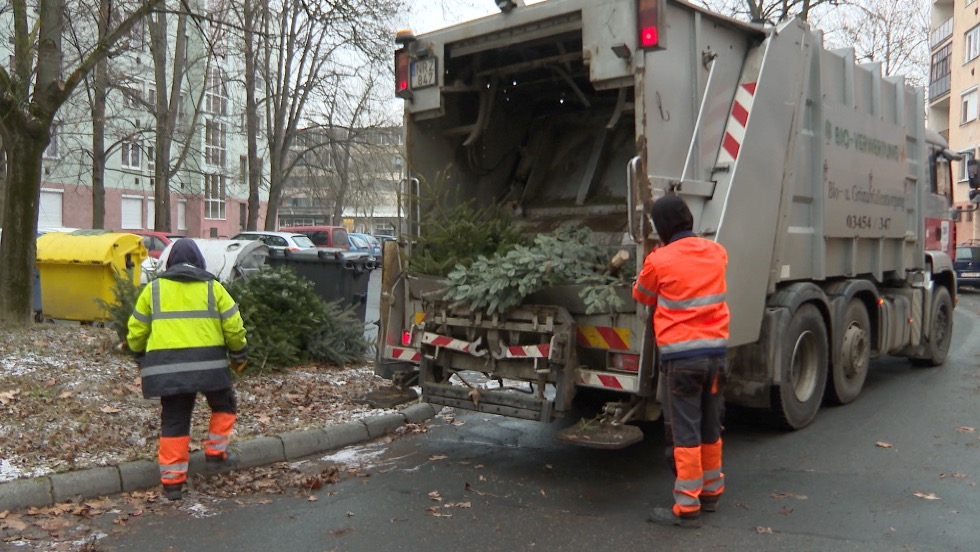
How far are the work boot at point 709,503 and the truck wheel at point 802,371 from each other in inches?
62.8

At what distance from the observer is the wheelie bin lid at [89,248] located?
436 inches

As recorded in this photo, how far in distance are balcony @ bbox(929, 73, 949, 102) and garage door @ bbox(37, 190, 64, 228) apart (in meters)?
38.1

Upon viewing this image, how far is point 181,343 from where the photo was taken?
16.0 feet

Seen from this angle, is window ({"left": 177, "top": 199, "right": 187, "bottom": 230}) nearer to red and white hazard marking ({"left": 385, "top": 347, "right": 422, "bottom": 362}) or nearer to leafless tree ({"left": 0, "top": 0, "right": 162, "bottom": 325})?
leafless tree ({"left": 0, "top": 0, "right": 162, "bottom": 325})

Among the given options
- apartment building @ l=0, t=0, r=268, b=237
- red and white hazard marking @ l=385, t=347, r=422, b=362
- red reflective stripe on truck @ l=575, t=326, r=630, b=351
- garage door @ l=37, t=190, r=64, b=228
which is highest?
apartment building @ l=0, t=0, r=268, b=237

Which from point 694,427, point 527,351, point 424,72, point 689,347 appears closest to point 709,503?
point 694,427

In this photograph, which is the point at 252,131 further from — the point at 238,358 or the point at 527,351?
the point at 527,351

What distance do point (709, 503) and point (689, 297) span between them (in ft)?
3.63

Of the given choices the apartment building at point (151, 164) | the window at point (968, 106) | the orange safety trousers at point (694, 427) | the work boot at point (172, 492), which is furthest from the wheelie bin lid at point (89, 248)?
the window at point (968, 106)

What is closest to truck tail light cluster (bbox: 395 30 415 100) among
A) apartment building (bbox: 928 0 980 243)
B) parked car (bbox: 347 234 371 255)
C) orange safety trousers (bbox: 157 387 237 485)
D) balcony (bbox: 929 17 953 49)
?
orange safety trousers (bbox: 157 387 237 485)

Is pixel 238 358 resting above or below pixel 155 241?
below

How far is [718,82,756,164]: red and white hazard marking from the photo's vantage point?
5.31 metres

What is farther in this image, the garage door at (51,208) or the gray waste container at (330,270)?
the garage door at (51,208)

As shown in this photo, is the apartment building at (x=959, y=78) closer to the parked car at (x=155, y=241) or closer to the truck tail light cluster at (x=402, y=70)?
the parked car at (x=155, y=241)
